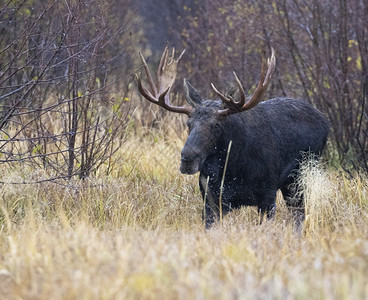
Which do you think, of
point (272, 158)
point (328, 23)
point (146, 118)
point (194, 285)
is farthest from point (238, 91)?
point (146, 118)

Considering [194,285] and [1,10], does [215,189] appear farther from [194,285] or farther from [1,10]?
[194,285]

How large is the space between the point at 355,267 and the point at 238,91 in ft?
9.44

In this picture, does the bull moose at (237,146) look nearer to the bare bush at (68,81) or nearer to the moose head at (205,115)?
the moose head at (205,115)

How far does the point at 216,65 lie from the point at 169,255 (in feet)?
25.1

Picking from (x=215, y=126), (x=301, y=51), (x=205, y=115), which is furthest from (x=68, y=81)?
(x=301, y=51)

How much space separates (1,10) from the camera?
5.36 metres

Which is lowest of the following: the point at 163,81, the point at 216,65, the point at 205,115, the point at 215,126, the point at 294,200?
the point at 294,200

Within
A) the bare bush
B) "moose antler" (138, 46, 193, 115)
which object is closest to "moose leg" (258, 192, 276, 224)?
"moose antler" (138, 46, 193, 115)

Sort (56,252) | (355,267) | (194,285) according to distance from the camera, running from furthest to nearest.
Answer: (56,252) < (355,267) < (194,285)

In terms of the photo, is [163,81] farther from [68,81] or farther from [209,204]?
[209,204]

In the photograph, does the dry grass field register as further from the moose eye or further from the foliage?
the foliage

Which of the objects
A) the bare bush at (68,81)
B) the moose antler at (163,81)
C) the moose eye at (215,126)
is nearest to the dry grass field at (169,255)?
the bare bush at (68,81)

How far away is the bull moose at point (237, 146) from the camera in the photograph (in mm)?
5703

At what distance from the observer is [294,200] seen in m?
6.64
